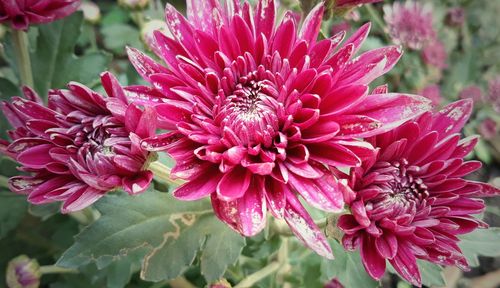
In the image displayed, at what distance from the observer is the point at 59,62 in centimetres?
106

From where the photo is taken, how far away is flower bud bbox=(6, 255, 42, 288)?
3.12ft

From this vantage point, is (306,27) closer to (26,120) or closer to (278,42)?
(278,42)

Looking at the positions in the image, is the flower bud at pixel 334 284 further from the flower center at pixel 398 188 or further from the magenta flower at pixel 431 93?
the magenta flower at pixel 431 93

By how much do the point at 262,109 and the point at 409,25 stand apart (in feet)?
3.45

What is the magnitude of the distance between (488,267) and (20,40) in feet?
4.35

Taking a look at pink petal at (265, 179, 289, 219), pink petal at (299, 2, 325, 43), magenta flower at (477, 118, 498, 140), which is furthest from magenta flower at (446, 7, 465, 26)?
pink petal at (265, 179, 289, 219)

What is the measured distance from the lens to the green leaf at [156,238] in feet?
2.50

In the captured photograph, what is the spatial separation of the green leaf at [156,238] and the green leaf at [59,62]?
0.35 meters

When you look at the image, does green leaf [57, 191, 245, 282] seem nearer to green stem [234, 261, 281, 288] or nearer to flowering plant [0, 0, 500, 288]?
flowering plant [0, 0, 500, 288]

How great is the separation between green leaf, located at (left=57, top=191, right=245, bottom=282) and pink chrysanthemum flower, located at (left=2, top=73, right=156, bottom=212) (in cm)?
16

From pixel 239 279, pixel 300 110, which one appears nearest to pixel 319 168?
pixel 300 110

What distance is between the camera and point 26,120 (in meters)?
0.68

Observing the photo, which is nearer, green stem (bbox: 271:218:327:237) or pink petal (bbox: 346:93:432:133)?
pink petal (bbox: 346:93:432:133)

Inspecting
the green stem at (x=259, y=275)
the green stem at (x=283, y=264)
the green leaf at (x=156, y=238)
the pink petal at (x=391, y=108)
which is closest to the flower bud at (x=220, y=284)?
the green leaf at (x=156, y=238)
